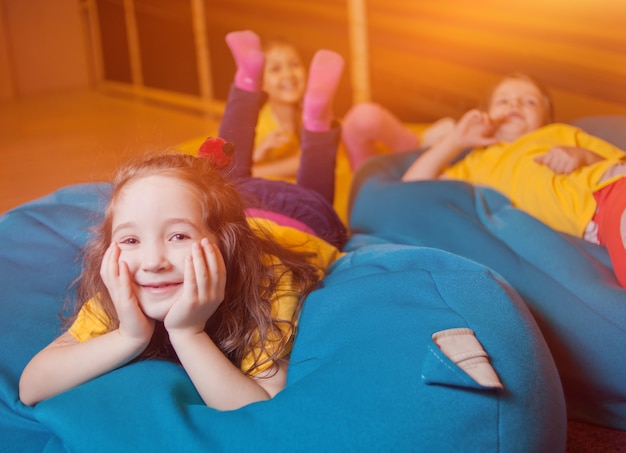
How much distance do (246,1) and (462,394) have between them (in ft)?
7.07

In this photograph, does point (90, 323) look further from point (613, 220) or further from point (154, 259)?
point (613, 220)

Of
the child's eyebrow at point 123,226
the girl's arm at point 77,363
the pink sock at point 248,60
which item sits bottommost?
the girl's arm at point 77,363

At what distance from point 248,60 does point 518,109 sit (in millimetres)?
634

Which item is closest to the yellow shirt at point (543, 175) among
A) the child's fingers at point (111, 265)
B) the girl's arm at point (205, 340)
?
the girl's arm at point (205, 340)

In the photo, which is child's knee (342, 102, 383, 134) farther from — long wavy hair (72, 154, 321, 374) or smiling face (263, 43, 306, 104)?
long wavy hair (72, 154, 321, 374)

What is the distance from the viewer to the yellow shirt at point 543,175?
4.47ft

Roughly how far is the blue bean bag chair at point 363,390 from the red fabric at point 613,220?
29 centimetres

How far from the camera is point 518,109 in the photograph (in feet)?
5.63

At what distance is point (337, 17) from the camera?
2561mm

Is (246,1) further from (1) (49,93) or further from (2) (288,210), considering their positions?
(2) (288,210)

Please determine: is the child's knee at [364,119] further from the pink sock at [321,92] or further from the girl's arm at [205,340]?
the girl's arm at [205,340]

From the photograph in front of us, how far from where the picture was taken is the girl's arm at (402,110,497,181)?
5.42ft

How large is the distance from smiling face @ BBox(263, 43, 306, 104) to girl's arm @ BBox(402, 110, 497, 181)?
22.9 inches

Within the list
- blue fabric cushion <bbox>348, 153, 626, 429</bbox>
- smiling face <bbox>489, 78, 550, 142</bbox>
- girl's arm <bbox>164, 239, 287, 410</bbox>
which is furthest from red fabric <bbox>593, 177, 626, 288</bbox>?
girl's arm <bbox>164, 239, 287, 410</bbox>
